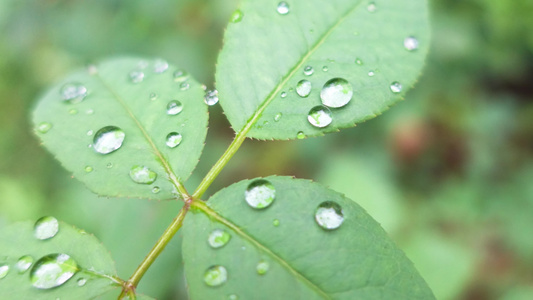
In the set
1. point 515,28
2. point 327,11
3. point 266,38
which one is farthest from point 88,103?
point 515,28

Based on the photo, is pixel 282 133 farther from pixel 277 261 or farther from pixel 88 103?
pixel 88 103

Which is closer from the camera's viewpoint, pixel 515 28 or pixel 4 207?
pixel 4 207

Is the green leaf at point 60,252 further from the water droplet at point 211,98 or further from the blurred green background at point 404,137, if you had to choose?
the blurred green background at point 404,137

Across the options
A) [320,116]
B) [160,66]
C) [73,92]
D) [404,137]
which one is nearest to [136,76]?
[160,66]

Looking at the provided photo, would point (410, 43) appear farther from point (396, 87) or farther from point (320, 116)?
point (320, 116)

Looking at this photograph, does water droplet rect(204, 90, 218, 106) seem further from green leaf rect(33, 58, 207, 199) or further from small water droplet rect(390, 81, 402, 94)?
small water droplet rect(390, 81, 402, 94)
